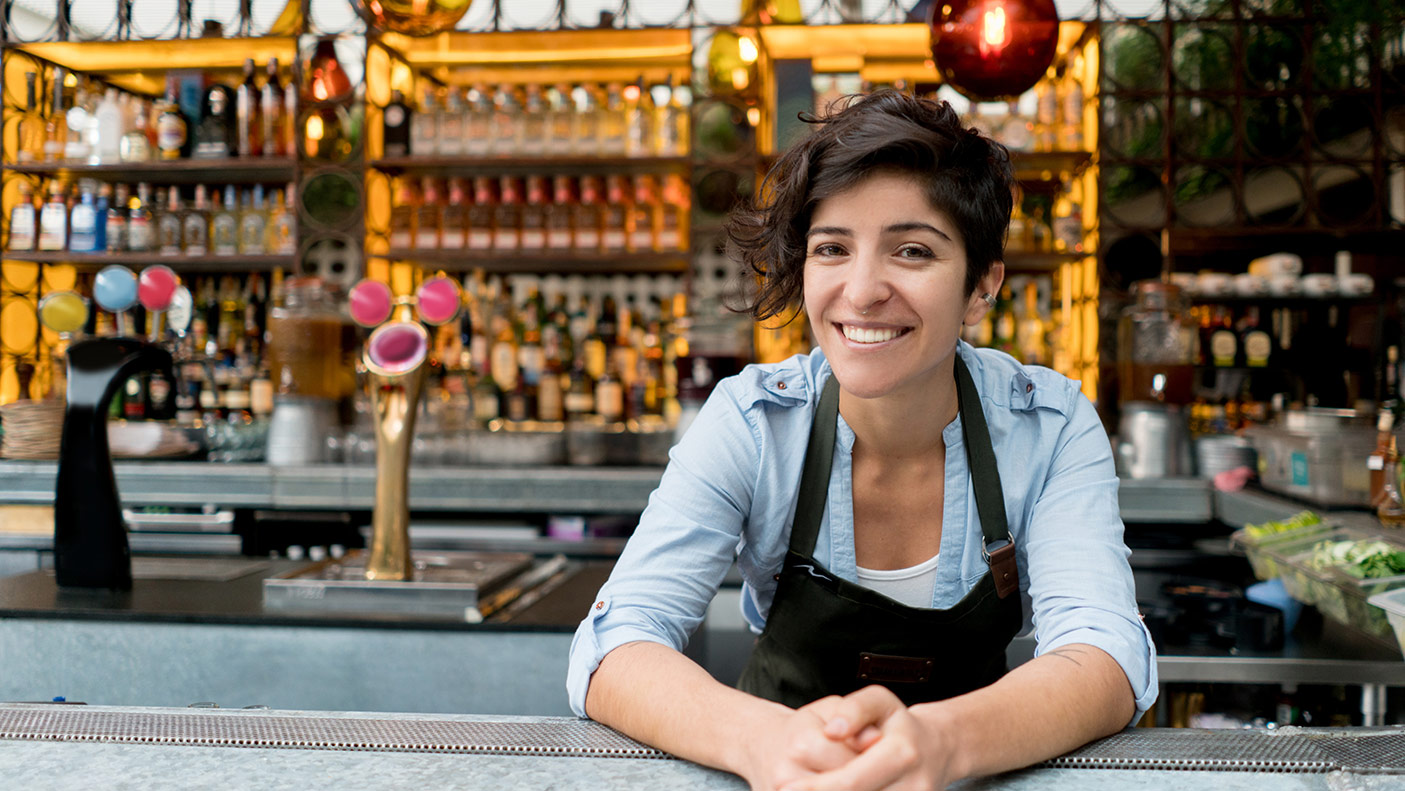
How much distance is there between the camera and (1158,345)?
10.5 ft

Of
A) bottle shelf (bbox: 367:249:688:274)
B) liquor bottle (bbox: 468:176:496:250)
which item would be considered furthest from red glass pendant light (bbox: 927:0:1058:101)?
liquor bottle (bbox: 468:176:496:250)

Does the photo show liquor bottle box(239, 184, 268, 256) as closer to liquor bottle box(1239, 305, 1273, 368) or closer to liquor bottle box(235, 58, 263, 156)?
liquor bottle box(235, 58, 263, 156)

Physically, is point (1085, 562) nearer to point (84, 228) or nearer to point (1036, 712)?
point (1036, 712)

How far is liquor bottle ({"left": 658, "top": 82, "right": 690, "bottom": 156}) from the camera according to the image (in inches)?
141

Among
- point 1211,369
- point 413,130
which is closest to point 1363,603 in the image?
point 1211,369

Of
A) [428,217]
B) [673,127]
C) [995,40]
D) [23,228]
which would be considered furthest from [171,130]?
[995,40]

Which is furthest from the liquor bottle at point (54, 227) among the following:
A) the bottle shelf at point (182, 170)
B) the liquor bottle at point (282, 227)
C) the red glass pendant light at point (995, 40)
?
the red glass pendant light at point (995, 40)

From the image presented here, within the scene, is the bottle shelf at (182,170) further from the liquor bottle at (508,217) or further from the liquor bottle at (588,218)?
the liquor bottle at (588,218)

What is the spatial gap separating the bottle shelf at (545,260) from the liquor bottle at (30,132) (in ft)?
4.70

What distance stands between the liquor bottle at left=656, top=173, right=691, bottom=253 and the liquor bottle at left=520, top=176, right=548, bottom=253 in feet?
1.34

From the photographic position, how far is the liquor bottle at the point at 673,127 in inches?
141

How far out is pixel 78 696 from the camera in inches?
55.1

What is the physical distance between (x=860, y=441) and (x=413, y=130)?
115 inches

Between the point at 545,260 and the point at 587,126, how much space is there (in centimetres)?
50
